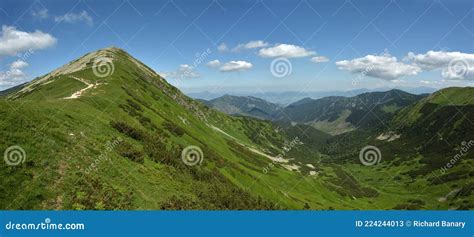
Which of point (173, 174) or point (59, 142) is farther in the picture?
point (173, 174)

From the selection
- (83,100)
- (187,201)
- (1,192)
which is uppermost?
(83,100)

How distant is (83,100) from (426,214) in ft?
206

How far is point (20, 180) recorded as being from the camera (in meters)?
28.6

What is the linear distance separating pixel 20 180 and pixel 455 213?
32346 millimetres

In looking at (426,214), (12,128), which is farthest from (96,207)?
(426,214)

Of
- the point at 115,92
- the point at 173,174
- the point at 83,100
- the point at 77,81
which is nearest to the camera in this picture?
the point at 173,174

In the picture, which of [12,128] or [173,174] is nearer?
[12,128]

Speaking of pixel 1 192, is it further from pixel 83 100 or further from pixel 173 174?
pixel 83 100

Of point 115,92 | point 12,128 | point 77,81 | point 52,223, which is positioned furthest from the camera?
point 77,81

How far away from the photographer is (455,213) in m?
25.6

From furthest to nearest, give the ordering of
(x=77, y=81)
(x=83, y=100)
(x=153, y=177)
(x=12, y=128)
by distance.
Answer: (x=77, y=81) → (x=83, y=100) → (x=153, y=177) → (x=12, y=128)

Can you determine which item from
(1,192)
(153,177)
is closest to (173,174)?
(153,177)

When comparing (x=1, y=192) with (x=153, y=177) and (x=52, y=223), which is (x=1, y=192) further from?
(x=153, y=177)

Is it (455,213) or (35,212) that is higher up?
(455,213)
